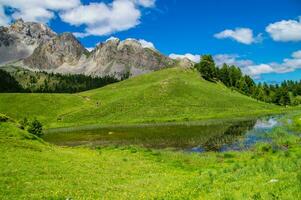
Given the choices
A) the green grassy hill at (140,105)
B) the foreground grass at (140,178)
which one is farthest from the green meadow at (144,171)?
the green grassy hill at (140,105)

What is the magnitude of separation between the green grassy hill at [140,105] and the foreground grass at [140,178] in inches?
3362

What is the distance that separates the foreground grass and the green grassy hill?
85399 millimetres

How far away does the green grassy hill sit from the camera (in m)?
132

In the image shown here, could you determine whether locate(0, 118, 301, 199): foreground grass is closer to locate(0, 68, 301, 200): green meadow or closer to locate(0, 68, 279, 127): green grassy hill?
locate(0, 68, 301, 200): green meadow

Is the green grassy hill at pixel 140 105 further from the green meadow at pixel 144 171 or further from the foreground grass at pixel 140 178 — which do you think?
the foreground grass at pixel 140 178

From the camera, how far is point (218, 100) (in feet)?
503

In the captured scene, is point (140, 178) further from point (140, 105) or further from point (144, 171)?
point (140, 105)

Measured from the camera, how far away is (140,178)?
91.1ft

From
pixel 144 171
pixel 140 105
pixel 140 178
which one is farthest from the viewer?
pixel 140 105

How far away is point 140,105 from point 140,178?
11897 centimetres

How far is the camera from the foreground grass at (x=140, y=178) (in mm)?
16781

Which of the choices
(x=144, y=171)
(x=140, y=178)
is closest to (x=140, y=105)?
(x=144, y=171)

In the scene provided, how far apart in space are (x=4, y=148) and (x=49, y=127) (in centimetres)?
9157

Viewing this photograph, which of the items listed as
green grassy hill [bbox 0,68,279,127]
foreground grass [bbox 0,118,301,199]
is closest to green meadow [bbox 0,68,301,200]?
foreground grass [bbox 0,118,301,199]
